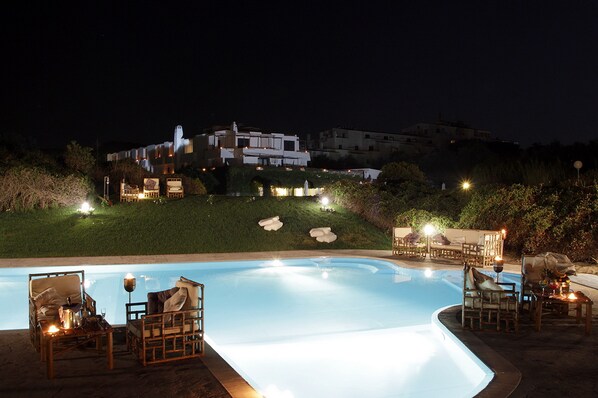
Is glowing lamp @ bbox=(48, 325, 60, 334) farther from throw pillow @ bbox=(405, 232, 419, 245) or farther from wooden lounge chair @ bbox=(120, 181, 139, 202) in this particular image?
wooden lounge chair @ bbox=(120, 181, 139, 202)

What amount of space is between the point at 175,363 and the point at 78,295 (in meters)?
1.97

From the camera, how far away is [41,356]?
17.0 ft

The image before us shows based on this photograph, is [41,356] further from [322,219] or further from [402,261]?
[322,219]

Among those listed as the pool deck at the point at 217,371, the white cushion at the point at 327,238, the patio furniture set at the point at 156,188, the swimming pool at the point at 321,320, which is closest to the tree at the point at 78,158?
the patio furniture set at the point at 156,188

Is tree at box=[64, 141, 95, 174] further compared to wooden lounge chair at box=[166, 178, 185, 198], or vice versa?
tree at box=[64, 141, 95, 174]

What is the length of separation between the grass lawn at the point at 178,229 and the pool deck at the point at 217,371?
8.95 meters

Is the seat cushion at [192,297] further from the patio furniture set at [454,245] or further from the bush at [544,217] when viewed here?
the bush at [544,217]

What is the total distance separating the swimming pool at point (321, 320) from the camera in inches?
221

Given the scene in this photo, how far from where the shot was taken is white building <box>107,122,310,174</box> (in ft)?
132

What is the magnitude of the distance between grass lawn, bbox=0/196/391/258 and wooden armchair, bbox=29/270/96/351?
8412mm

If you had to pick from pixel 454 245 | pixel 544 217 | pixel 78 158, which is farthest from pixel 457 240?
pixel 78 158

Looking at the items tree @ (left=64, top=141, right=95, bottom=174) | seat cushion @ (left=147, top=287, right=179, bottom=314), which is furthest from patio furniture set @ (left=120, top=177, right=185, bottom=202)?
seat cushion @ (left=147, top=287, right=179, bottom=314)

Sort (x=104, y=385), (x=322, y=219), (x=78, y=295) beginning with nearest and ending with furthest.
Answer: (x=104, y=385), (x=78, y=295), (x=322, y=219)

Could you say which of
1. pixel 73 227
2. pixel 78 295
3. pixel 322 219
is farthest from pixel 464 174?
pixel 78 295
